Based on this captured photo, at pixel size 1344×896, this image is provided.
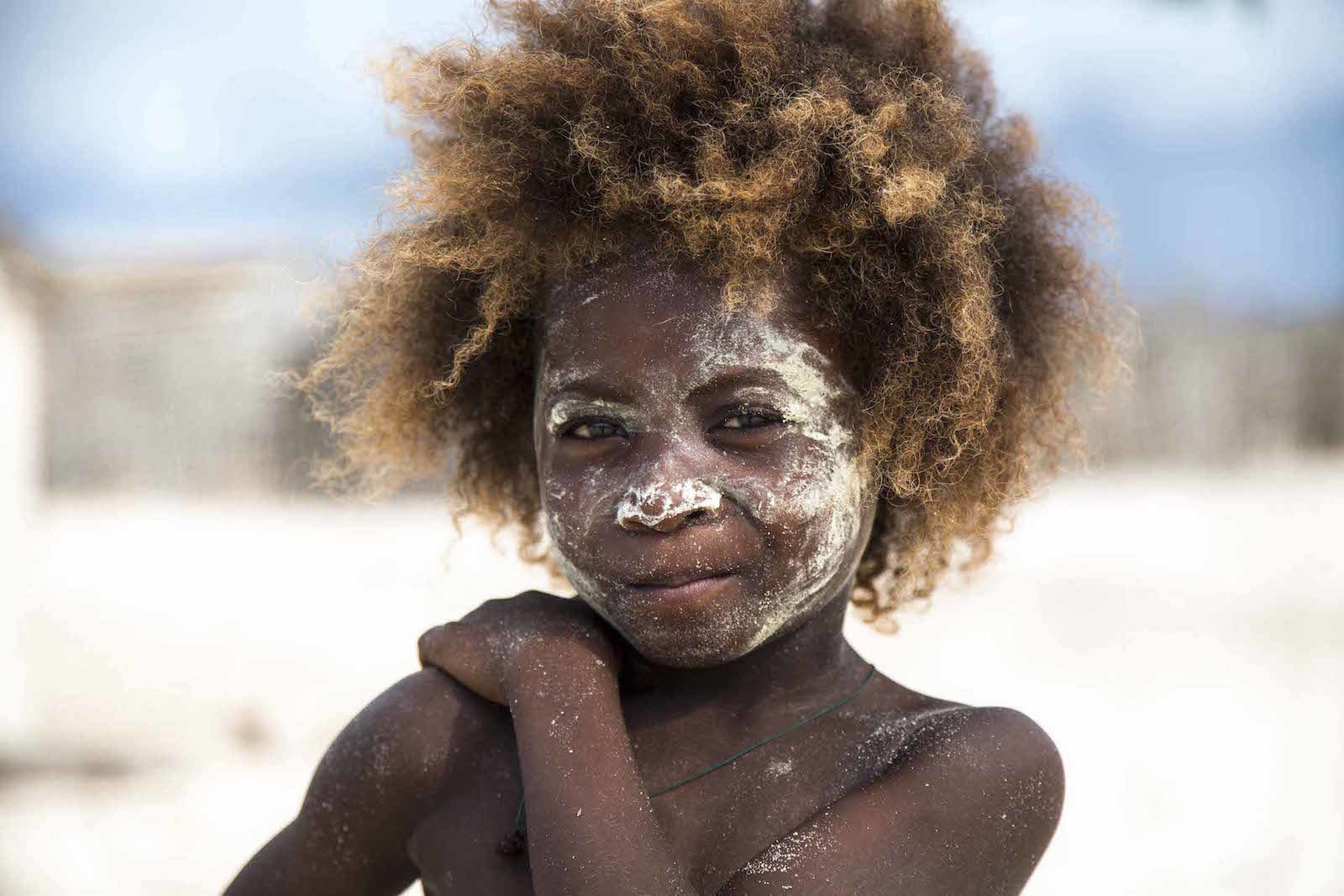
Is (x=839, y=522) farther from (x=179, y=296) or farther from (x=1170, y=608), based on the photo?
(x=179, y=296)

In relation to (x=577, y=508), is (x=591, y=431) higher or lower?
higher

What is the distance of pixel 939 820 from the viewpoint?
Answer: 2.00m

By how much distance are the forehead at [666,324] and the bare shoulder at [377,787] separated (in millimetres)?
593

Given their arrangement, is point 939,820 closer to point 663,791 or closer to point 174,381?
point 663,791

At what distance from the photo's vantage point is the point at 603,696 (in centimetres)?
207

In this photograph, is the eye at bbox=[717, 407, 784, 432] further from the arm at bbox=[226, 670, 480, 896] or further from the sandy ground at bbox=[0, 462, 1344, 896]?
the sandy ground at bbox=[0, 462, 1344, 896]

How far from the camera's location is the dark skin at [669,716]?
6.46 ft

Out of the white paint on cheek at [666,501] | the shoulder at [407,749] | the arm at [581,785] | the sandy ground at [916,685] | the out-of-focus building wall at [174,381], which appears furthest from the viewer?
the out-of-focus building wall at [174,381]

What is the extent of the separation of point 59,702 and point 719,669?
672 cm

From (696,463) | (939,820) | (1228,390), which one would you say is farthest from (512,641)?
(1228,390)

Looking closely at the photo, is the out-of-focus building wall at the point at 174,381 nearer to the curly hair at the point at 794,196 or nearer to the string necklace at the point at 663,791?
the curly hair at the point at 794,196

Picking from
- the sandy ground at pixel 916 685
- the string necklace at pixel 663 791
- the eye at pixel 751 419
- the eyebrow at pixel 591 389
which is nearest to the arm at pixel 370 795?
the string necklace at pixel 663 791

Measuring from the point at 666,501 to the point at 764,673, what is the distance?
17.0 inches

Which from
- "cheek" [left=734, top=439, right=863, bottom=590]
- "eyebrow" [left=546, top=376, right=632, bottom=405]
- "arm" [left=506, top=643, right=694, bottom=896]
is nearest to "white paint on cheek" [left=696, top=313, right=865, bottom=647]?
"cheek" [left=734, top=439, right=863, bottom=590]
